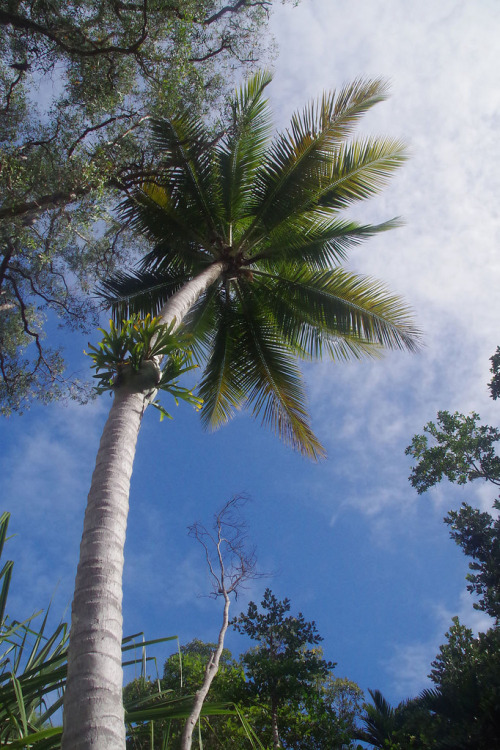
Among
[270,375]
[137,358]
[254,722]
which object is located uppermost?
[270,375]

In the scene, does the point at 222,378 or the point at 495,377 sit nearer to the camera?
the point at 222,378

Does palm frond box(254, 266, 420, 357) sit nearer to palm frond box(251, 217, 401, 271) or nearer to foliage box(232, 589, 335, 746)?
palm frond box(251, 217, 401, 271)

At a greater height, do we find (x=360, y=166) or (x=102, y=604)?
(x=360, y=166)

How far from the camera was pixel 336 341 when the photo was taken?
9.96 meters

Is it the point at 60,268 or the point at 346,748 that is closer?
the point at 346,748

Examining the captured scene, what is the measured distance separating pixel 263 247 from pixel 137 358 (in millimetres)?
5823

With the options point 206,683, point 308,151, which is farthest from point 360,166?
point 206,683

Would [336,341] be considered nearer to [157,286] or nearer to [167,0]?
[157,286]

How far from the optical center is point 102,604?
305 cm

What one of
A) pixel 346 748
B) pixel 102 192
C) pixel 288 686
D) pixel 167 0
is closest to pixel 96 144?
pixel 102 192

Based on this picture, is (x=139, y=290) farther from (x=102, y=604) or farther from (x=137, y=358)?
(x=102, y=604)

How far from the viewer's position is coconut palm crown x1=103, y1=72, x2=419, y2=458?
9.31 metres

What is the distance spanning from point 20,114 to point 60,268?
3.09 metres


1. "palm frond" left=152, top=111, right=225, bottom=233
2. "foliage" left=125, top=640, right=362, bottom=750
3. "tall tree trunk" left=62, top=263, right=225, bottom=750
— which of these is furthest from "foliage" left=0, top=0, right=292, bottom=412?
"foliage" left=125, top=640, right=362, bottom=750
